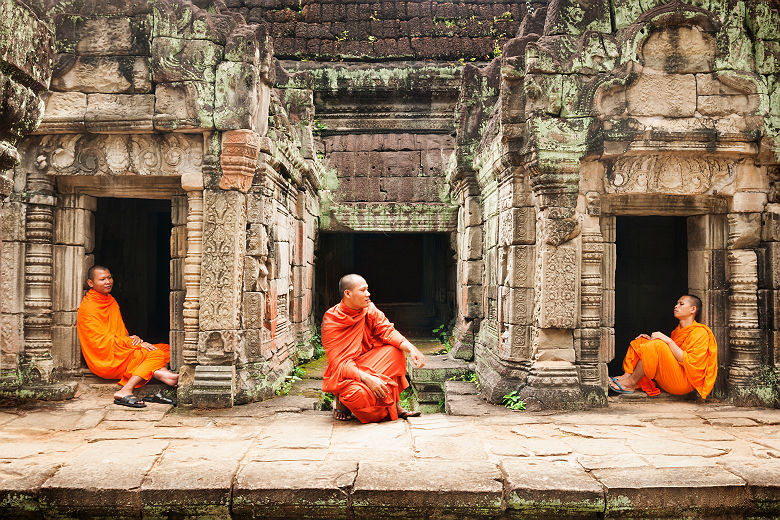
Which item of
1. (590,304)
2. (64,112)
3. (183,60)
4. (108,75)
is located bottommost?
(590,304)

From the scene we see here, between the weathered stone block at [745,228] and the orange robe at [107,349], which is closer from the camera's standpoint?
the weathered stone block at [745,228]

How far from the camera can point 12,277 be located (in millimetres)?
5301

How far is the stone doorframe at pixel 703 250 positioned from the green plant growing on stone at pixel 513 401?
3.25ft

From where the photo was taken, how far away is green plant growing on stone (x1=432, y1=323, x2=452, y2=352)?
28.7 ft

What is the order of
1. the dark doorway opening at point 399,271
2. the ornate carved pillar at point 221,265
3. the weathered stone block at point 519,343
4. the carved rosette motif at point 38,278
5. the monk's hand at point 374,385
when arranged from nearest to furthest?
1. the monk's hand at point 374,385
2. the ornate carved pillar at point 221,265
3. the carved rosette motif at point 38,278
4. the weathered stone block at point 519,343
5. the dark doorway opening at point 399,271

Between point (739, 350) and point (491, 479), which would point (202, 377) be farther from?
point (739, 350)

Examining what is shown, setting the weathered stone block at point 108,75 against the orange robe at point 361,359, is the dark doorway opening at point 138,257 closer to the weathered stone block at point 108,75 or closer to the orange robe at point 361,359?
the weathered stone block at point 108,75

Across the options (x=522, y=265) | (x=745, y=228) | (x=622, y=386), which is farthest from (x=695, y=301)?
(x=522, y=265)

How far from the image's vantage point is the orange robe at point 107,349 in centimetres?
556

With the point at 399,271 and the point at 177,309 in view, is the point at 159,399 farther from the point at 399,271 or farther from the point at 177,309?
the point at 399,271

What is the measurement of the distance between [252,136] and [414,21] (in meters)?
5.54

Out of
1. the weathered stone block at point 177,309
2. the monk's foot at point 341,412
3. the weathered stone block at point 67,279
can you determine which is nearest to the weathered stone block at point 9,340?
the weathered stone block at point 67,279

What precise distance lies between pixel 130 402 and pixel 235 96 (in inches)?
121

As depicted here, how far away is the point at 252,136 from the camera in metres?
5.22
